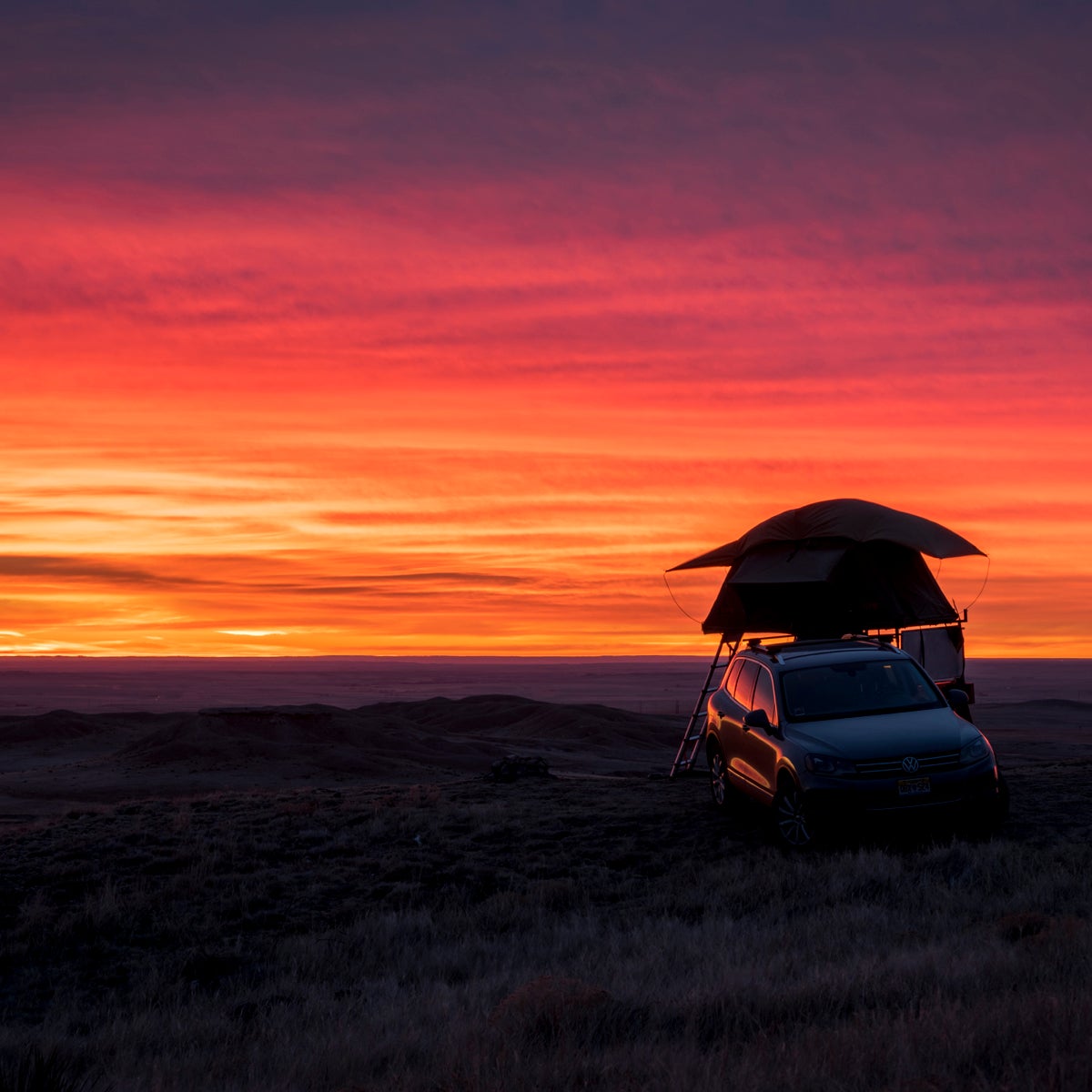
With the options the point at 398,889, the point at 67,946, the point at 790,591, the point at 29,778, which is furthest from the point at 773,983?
the point at 29,778

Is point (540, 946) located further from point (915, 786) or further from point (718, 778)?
point (718, 778)

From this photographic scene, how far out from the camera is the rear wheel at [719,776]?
50.9ft

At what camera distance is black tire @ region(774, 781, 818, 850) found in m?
12.7

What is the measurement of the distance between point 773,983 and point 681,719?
50071 mm

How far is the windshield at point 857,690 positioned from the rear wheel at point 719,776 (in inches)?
81.8

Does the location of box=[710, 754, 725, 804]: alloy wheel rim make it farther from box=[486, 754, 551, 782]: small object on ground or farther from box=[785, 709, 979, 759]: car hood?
box=[486, 754, 551, 782]: small object on ground

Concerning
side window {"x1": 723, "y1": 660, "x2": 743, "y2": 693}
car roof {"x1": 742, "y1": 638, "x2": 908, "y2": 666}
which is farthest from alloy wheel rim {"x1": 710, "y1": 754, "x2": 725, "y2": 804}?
car roof {"x1": 742, "y1": 638, "x2": 908, "y2": 666}

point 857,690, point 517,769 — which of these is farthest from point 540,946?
point 517,769

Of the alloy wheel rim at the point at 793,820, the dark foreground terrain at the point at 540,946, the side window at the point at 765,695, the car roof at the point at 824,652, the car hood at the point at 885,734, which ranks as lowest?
the dark foreground terrain at the point at 540,946

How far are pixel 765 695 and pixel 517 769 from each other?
352 inches

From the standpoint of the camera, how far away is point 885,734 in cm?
1267

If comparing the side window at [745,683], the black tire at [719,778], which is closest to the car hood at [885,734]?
the side window at [745,683]

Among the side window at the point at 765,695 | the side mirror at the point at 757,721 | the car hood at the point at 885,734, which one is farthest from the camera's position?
the side window at the point at 765,695

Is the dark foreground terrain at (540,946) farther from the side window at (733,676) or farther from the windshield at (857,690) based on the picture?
the side window at (733,676)
